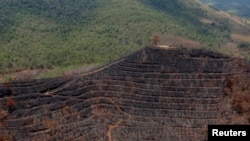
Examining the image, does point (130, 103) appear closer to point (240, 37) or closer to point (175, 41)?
point (175, 41)

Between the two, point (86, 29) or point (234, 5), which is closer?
point (86, 29)

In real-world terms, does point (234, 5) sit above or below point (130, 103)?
above

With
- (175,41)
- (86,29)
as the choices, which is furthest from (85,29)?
(175,41)

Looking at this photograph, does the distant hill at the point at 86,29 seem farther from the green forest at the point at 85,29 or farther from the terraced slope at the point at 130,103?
the terraced slope at the point at 130,103

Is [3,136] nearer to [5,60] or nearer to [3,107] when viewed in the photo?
[3,107]

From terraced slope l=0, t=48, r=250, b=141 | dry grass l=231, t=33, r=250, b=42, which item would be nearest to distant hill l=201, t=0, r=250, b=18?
dry grass l=231, t=33, r=250, b=42

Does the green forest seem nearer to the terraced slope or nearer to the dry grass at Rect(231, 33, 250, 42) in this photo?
the dry grass at Rect(231, 33, 250, 42)
